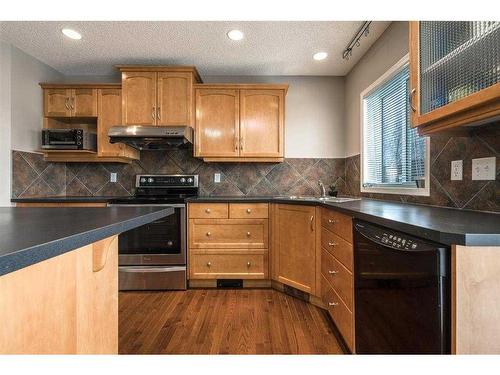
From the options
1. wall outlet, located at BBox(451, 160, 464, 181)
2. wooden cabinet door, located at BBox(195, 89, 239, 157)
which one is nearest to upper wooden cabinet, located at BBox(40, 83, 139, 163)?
wooden cabinet door, located at BBox(195, 89, 239, 157)

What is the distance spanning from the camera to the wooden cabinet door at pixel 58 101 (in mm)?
2936

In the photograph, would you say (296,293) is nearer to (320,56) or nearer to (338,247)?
(338,247)

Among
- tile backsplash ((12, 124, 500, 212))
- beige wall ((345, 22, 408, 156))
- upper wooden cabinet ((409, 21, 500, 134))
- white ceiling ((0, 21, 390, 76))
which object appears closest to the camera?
upper wooden cabinet ((409, 21, 500, 134))

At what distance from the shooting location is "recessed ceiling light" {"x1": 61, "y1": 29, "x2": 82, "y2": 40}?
7.55ft

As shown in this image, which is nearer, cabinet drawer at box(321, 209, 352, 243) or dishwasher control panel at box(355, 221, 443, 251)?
dishwasher control panel at box(355, 221, 443, 251)

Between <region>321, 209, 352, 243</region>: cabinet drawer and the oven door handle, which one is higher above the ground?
<region>321, 209, 352, 243</region>: cabinet drawer

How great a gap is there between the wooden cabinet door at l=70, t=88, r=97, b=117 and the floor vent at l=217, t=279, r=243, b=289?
227 cm

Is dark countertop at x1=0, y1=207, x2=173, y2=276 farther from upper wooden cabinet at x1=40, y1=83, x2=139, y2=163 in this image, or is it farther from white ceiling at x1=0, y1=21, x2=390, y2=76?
upper wooden cabinet at x1=40, y1=83, x2=139, y2=163

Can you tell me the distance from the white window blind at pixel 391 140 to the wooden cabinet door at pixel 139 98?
223 centimetres

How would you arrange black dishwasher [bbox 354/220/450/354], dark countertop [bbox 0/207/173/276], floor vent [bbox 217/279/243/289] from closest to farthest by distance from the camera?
dark countertop [bbox 0/207/173/276] < black dishwasher [bbox 354/220/450/354] < floor vent [bbox 217/279/243/289]

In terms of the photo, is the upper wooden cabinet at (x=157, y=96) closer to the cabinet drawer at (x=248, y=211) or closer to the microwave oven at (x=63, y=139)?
the microwave oven at (x=63, y=139)

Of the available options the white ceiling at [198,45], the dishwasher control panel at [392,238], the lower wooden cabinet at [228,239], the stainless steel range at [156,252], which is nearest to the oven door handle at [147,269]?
the stainless steel range at [156,252]

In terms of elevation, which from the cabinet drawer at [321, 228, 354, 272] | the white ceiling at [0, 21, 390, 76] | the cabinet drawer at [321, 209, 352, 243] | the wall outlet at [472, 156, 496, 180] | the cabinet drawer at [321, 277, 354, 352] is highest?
the white ceiling at [0, 21, 390, 76]

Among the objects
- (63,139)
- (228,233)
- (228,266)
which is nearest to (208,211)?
(228,233)
